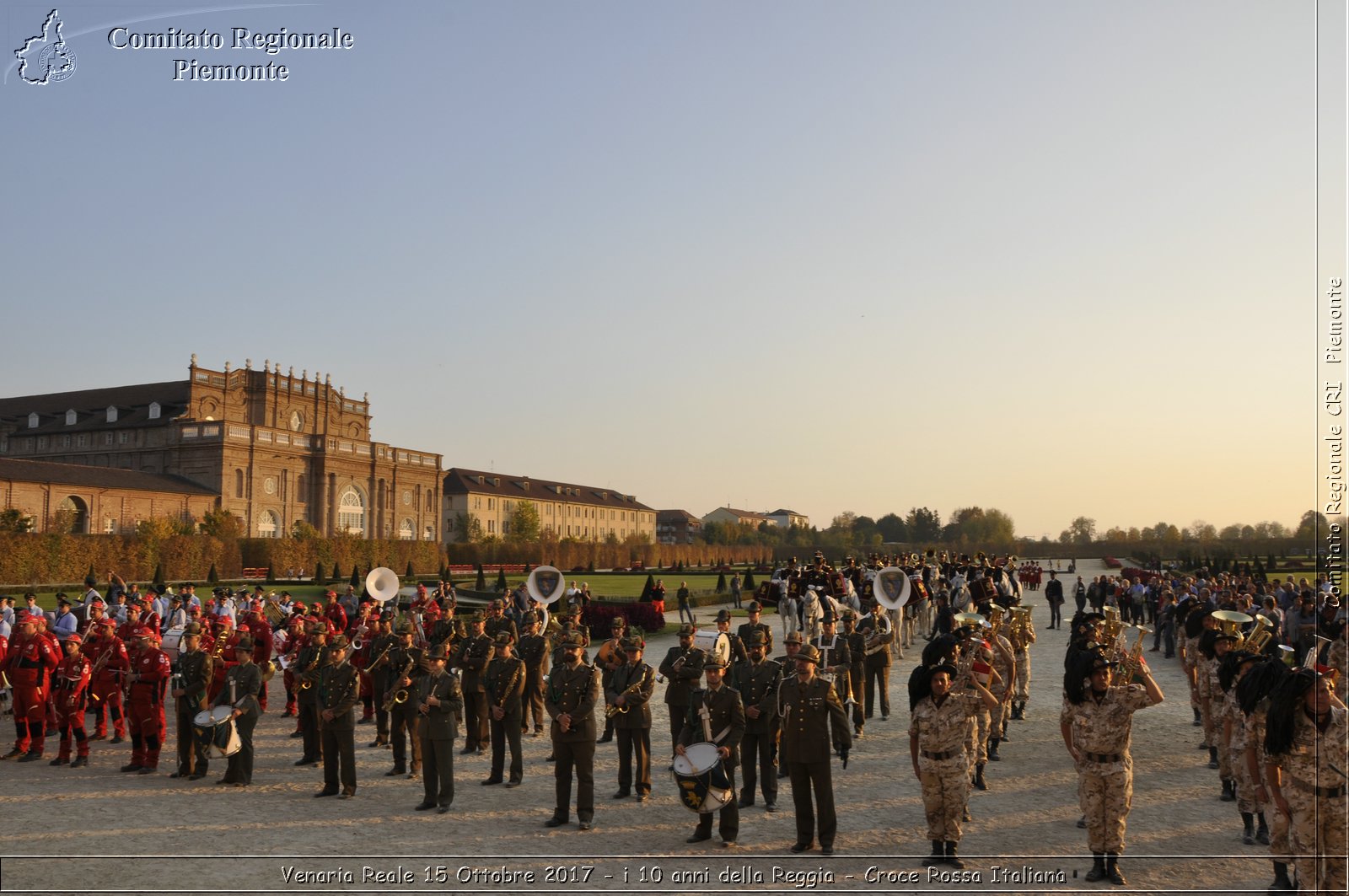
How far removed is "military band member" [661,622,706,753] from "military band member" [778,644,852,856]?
97.2 inches

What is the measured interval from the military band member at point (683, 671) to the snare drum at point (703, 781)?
2419 mm

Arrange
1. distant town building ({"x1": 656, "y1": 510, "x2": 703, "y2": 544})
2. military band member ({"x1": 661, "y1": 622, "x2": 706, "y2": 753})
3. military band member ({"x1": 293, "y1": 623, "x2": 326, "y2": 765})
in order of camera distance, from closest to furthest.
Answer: military band member ({"x1": 661, "y1": 622, "x2": 706, "y2": 753}) < military band member ({"x1": 293, "y1": 623, "x2": 326, "y2": 765}) < distant town building ({"x1": 656, "y1": 510, "x2": 703, "y2": 544})

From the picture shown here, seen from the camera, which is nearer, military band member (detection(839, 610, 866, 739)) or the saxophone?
the saxophone

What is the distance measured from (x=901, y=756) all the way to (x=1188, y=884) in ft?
17.4

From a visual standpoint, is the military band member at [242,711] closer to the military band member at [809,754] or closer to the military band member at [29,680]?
the military band member at [29,680]

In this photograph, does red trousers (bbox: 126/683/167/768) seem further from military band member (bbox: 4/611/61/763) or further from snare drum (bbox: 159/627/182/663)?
snare drum (bbox: 159/627/182/663)

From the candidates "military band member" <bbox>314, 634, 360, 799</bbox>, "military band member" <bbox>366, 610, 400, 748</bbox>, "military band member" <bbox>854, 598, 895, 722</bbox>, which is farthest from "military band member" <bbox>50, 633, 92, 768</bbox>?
"military band member" <bbox>854, 598, 895, 722</bbox>

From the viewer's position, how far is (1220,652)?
10508 millimetres

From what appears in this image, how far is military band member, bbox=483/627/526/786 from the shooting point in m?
11.6

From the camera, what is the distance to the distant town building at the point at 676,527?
170125 mm

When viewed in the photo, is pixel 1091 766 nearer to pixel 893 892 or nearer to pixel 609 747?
pixel 893 892

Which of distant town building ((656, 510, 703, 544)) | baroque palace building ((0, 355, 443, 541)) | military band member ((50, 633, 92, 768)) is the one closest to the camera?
military band member ((50, 633, 92, 768))

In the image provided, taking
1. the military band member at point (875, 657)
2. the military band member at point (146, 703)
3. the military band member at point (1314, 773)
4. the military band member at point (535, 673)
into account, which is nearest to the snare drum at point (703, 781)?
the military band member at point (1314, 773)

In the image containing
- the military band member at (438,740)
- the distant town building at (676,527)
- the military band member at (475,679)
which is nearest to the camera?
the military band member at (438,740)
